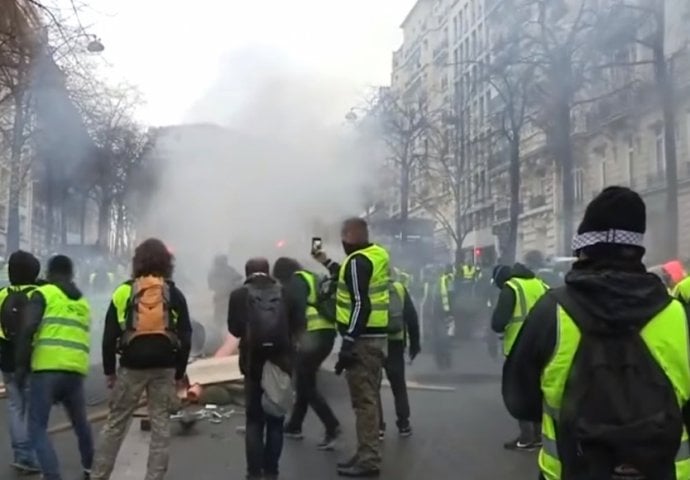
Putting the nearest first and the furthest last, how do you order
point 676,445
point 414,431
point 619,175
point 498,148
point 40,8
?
point 676,445
point 414,431
point 40,8
point 619,175
point 498,148

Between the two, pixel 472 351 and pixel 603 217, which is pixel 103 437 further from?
pixel 472 351

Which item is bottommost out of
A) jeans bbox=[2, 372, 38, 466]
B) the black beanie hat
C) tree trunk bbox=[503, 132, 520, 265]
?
jeans bbox=[2, 372, 38, 466]

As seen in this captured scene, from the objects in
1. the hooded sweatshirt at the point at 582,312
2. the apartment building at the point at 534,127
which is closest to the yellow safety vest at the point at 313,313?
the apartment building at the point at 534,127

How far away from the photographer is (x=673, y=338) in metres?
2.46

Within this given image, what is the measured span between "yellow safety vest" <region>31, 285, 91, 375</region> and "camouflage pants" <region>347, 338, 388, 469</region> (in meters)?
1.66

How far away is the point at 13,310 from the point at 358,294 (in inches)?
82.1

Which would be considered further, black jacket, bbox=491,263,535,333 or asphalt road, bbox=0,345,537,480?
black jacket, bbox=491,263,535,333

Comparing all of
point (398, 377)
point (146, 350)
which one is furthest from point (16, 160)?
point (146, 350)

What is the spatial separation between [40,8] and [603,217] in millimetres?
8671

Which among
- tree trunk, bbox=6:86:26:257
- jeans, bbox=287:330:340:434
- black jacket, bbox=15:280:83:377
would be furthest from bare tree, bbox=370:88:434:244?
black jacket, bbox=15:280:83:377

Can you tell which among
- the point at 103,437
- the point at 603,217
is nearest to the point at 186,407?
the point at 103,437

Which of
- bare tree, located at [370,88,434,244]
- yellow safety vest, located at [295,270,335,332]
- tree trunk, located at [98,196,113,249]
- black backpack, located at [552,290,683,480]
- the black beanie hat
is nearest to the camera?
black backpack, located at [552,290,683,480]

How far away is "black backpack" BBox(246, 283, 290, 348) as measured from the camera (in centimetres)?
585

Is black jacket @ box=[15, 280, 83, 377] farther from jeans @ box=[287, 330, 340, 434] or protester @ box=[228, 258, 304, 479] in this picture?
jeans @ box=[287, 330, 340, 434]
